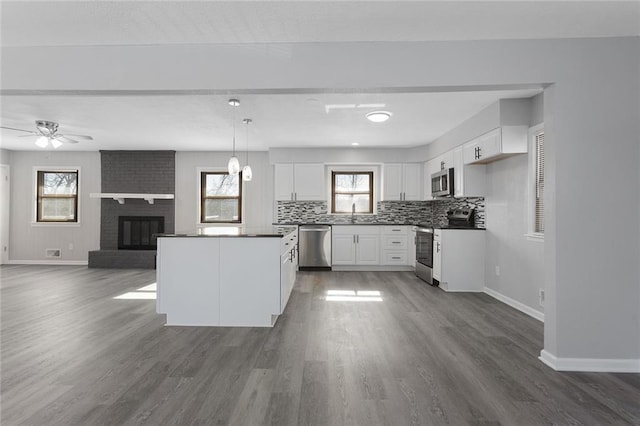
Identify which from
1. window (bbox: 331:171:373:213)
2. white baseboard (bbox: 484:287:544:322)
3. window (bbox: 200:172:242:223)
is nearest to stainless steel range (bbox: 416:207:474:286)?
white baseboard (bbox: 484:287:544:322)

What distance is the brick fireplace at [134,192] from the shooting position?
7.55 metres

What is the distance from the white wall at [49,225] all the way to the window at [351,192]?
5.02 meters

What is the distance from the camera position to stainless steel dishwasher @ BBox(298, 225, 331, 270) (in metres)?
6.77

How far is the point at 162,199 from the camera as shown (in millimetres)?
7617

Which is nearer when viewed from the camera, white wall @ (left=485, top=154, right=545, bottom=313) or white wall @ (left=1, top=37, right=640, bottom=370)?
white wall @ (left=1, top=37, right=640, bottom=370)

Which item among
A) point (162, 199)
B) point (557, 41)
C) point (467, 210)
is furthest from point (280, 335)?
point (162, 199)

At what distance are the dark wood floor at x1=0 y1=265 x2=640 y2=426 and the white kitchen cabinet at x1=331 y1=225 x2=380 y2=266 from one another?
2638mm

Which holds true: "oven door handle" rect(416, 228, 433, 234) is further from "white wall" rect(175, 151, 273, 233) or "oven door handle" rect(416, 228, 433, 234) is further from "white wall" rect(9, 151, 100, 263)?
"white wall" rect(9, 151, 100, 263)

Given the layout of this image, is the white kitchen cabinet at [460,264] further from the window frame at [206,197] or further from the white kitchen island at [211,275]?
the window frame at [206,197]

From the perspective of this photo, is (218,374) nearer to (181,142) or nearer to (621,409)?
(621,409)

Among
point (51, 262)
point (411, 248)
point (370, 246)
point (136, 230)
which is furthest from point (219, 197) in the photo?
point (411, 248)

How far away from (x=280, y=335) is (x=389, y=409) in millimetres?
1447

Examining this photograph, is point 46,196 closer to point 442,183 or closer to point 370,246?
point 370,246

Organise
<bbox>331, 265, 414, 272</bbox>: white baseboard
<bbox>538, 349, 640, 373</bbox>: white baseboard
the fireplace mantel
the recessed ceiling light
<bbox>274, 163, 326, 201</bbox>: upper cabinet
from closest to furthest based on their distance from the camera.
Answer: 1. <bbox>538, 349, 640, 373</bbox>: white baseboard
2. the recessed ceiling light
3. <bbox>331, 265, 414, 272</bbox>: white baseboard
4. <bbox>274, 163, 326, 201</bbox>: upper cabinet
5. the fireplace mantel
